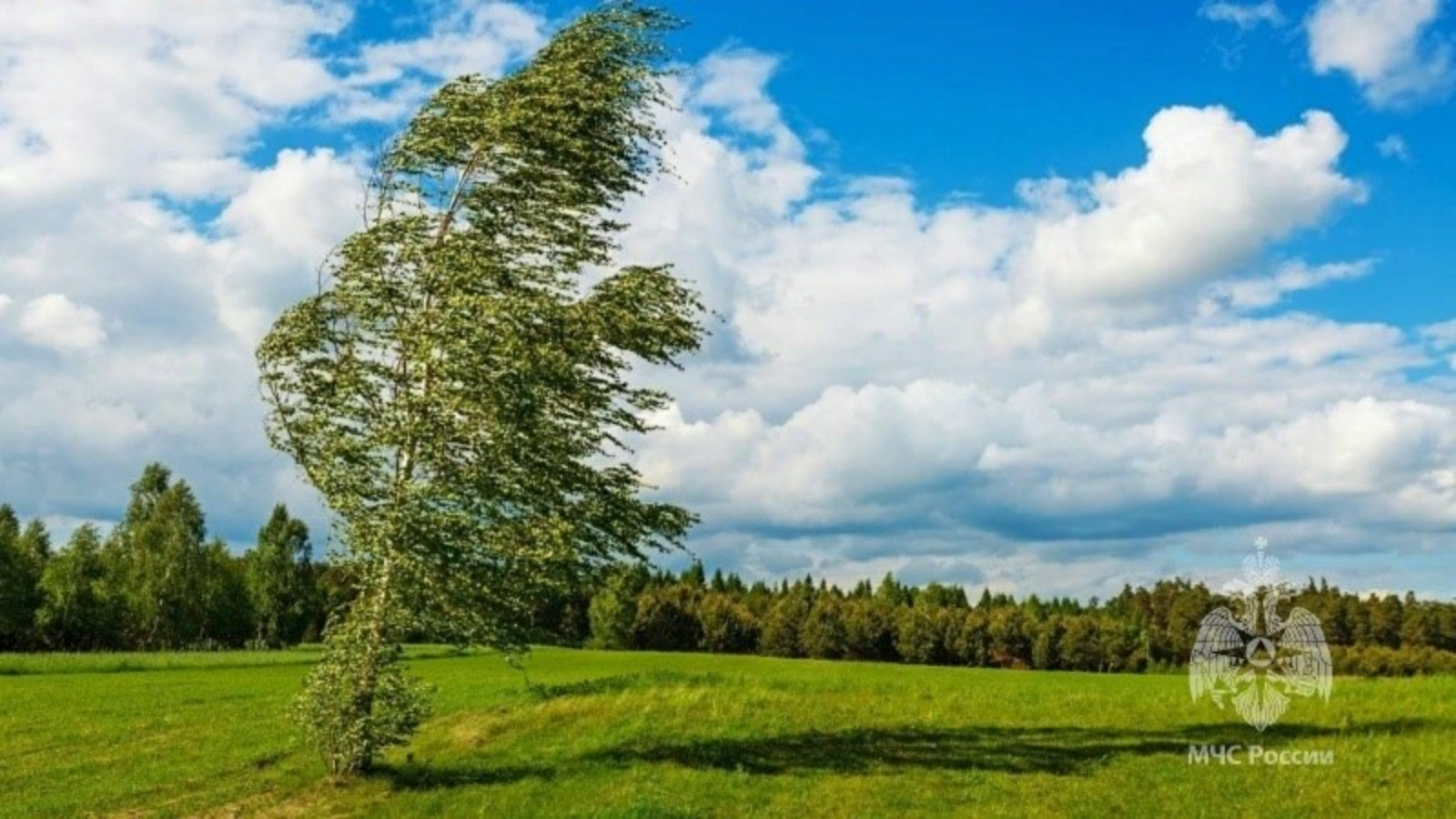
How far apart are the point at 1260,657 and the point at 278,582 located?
418 feet

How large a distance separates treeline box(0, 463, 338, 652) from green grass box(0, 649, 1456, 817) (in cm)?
8415

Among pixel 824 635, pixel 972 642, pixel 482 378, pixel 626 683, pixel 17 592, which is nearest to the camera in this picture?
pixel 482 378

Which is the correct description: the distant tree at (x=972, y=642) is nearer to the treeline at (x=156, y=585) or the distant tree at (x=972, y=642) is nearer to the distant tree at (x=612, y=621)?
the distant tree at (x=612, y=621)

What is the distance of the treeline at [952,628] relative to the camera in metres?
110

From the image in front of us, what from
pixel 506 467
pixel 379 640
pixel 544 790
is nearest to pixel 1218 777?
pixel 544 790

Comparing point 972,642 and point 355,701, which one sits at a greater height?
point 355,701

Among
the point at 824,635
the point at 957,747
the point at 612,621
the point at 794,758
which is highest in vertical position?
the point at 957,747

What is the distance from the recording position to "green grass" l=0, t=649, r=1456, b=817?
59.0 ft

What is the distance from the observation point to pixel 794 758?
851 inches

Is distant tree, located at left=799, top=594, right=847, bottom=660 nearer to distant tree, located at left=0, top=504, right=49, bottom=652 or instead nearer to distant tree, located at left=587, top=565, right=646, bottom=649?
distant tree, located at left=587, top=565, right=646, bottom=649

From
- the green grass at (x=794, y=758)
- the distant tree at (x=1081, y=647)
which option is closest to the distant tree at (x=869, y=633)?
the distant tree at (x=1081, y=647)

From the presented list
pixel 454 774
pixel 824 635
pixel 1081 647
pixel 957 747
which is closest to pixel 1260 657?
pixel 957 747

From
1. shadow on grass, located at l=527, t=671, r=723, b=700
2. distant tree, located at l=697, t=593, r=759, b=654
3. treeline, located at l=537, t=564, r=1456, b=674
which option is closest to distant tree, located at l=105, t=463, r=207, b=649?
treeline, located at l=537, t=564, r=1456, b=674

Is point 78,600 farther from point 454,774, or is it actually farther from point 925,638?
point 454,774
